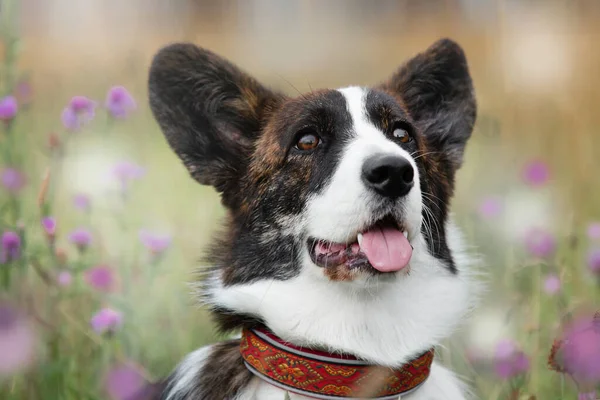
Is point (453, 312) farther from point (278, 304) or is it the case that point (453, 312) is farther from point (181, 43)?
point (181, 43)

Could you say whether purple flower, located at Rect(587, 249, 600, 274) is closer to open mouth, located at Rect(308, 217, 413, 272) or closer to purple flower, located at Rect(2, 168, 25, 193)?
open mouth, located at Rect(308, 217, 413, 272)

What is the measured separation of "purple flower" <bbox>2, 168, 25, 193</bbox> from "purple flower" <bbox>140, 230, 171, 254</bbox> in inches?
30.5

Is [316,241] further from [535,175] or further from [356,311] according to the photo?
[535,175]

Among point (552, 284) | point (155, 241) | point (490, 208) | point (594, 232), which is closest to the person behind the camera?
point (552, 284)

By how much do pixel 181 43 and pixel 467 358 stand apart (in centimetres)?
199

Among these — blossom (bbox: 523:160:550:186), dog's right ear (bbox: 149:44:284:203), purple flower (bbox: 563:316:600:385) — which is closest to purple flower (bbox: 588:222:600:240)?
blossom (bbox: 523:160:550:186)

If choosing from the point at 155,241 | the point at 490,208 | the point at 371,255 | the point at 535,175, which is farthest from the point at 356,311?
the point at 535,175

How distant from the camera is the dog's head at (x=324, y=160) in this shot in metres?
3.08

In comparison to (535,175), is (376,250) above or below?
above

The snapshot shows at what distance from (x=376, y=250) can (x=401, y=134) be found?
655 millimetres

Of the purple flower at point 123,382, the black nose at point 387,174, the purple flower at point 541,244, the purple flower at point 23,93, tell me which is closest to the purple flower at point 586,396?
the black nose at point 387,174

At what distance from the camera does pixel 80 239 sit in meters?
4.04

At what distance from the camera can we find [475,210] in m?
5.05

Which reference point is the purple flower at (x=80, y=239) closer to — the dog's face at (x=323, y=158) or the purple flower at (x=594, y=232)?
the dog's face at (x=323, y=158)
